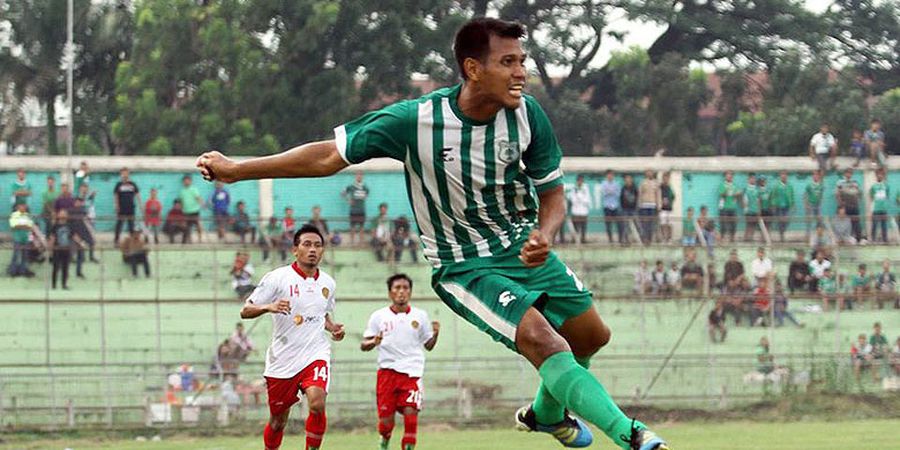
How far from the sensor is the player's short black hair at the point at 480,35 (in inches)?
333

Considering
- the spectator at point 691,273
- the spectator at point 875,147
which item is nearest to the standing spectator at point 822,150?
the spectator at point 875,147

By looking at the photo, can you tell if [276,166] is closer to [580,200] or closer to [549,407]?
[549,407]

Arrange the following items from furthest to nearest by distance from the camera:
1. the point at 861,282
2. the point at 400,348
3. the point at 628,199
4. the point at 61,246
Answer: the point at 628,199 < the point at 861,282 < the point at 61,246 < the point at 400,348

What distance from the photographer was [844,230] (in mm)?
28828

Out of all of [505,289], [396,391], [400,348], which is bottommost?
[396,391]

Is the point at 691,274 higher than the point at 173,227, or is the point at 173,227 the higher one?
the point at 173,227

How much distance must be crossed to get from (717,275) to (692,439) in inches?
300

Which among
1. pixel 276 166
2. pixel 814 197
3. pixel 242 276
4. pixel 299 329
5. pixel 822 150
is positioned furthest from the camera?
pixel 822 150

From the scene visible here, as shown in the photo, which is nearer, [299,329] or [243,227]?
[299,329]

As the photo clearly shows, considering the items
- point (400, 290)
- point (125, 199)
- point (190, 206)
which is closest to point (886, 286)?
point (190, 206)

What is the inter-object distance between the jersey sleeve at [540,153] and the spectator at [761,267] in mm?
19314

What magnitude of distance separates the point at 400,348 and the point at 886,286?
13214 mm

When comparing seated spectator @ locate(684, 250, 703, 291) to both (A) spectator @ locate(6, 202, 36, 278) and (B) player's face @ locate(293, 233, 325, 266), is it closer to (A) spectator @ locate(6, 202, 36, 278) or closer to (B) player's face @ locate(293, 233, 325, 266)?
(A) spectator @ locate(6, 202, 36, 278)

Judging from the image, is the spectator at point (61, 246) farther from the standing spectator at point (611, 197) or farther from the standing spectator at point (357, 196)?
the standing spectator at point (611, 197)
